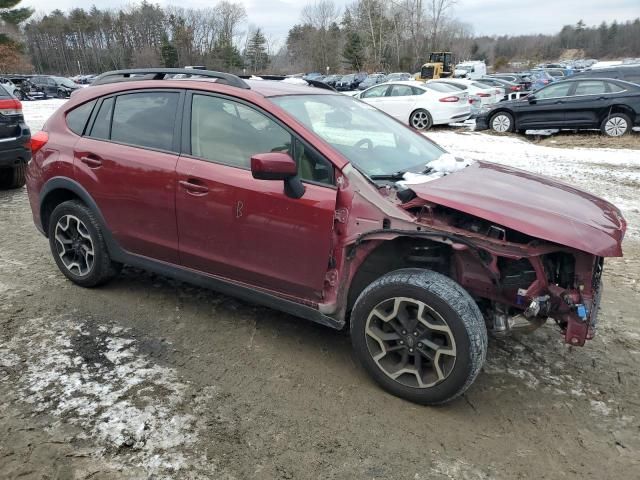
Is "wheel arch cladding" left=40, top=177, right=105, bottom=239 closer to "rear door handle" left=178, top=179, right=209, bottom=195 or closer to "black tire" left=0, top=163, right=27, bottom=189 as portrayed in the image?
"rear door handle" left=178, top=179, right=209, bottom=195

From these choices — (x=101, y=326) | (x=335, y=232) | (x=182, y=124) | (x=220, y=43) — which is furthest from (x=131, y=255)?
(x=220, y=43)

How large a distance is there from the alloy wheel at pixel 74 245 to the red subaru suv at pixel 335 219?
0.03 meters

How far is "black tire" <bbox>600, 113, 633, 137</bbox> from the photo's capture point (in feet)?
40.9

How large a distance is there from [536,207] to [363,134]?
1.35 metres

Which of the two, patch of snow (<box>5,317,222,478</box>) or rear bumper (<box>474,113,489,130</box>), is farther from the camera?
rear bumper (<box>474,113,489,130</box>)

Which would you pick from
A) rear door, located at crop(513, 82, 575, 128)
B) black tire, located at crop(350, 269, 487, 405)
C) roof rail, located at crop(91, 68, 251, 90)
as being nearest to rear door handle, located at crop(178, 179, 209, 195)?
roof rail, located at crop(91, 68, 251, 90)

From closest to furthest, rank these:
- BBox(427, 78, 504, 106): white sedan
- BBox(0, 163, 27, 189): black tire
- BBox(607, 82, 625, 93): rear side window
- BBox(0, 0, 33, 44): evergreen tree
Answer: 1. BBox(0, 163, 27, 189): black tire
2. BBox(607, 82, 625, 93): rear side window
3. BBox(427, 78, 504, 106): white sedan
4. BBox(0, 0, 33, 44): evergreen tree

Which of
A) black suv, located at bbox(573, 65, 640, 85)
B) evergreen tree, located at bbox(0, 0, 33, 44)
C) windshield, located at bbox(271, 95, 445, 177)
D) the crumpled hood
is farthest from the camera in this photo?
evergreen tree, located at bbox(0, 0, 33, 44)

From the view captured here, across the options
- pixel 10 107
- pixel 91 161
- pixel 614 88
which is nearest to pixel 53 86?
pixel 10 107

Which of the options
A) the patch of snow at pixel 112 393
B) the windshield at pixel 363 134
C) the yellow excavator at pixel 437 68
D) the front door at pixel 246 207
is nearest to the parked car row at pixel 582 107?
the windshield at pixel 363 134

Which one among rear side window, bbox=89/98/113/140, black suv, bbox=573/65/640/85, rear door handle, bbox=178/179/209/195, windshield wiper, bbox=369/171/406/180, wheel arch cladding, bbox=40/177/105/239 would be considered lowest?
wheel arch cladding, bbox=40/177/105/239

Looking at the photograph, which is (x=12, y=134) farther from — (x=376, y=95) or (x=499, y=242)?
(x=376, y=95)

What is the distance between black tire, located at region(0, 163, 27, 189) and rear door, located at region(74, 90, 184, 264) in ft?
14.8

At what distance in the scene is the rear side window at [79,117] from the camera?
4.04 m
